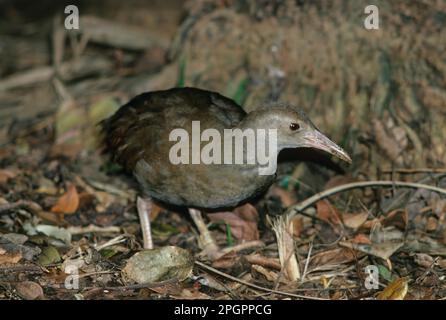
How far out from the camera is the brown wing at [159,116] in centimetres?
588

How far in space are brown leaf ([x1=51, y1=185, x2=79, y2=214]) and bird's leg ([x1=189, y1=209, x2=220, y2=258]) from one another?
39.7 inches

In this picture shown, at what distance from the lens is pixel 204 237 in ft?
20.1

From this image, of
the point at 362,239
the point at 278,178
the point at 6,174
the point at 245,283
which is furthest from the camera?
the point at 6,174

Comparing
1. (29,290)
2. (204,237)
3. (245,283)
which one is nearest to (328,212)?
(204,237)

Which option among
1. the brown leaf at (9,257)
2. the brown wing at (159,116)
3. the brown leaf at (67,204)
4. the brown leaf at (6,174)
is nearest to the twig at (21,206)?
the brown leaf at (67,204)

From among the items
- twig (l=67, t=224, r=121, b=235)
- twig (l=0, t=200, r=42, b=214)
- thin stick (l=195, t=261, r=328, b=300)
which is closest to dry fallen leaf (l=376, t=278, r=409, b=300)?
thin stick (l=195, t=261, r=328, b=300)

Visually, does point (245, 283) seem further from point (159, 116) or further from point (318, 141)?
point (159, 116)

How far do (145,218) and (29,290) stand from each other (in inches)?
50.4

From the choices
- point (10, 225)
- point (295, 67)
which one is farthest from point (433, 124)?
point (10, 225)

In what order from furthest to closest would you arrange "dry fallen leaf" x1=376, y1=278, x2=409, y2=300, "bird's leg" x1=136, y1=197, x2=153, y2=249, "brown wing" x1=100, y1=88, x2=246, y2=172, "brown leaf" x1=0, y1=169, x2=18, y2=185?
"brown leaf" x1=0, y1=169, x2=18, y2=185
"bird's leg" x1=136, y1=197, x2=153, y2=249
"brown wing" x1=100, y1=88, x2=246, y2=172
"dry fallen leaf" x1=376, y1=278, x2=409, y2=300

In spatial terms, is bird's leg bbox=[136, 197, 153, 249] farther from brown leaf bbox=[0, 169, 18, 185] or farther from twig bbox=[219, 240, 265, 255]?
brown leaf bbox=[0, 169, 18, 185]

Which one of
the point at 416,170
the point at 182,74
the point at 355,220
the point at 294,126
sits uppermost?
the point at 182,74

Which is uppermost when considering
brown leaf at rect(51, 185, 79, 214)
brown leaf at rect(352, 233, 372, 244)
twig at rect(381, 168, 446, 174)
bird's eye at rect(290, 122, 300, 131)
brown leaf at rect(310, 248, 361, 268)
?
bird's eye at rect(290, 122, 300, 131)

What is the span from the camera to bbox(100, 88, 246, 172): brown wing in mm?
5883
